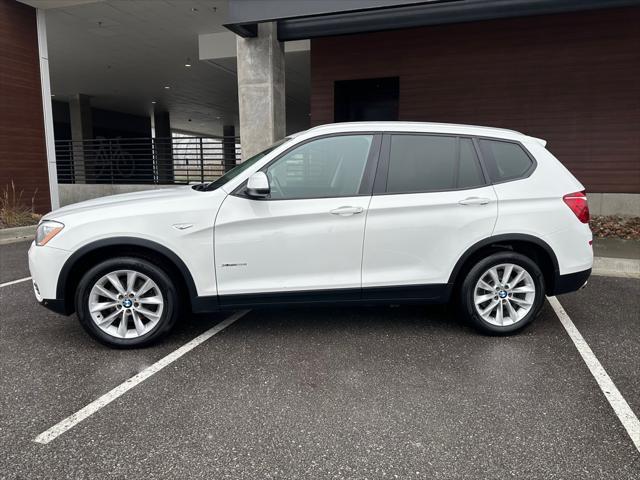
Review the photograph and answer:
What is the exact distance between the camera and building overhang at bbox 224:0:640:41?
25.8 feet

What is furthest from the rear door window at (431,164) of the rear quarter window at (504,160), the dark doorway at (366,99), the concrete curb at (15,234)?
the concrete curb at (15,234)

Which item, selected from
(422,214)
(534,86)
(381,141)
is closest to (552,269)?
(422,214)

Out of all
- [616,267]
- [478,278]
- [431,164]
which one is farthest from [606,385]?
[616,267]

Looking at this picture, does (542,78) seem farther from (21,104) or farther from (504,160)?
(21,104)

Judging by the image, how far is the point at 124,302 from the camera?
12.3ft

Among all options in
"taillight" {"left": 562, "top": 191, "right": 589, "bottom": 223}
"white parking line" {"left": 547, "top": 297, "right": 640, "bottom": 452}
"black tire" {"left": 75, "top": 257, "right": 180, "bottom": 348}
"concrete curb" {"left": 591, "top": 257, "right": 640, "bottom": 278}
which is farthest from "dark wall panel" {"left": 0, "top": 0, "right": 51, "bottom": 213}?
"concrete curb" {"left": 591, "top": 257, "right": 640, "bottom": 278}

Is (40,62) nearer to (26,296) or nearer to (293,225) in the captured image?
(26,296)

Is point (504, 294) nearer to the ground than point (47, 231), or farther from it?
nearer to the ground

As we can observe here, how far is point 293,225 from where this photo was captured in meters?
3.75

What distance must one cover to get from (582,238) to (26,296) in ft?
19.1

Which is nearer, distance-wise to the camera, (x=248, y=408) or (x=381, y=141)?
(x=248, y=408)

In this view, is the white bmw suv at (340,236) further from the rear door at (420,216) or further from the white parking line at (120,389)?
the white parking line at (120,389)

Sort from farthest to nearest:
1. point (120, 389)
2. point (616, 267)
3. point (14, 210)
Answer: point (14, 210)
point (616, 267)
point (120, 389)

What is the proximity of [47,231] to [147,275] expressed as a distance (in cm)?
86
